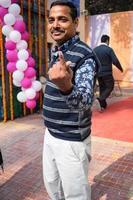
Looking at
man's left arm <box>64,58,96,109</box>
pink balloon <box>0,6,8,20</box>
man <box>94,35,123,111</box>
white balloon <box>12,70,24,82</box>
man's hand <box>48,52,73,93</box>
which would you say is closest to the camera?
man's hand <box>48,52,73,93</box>

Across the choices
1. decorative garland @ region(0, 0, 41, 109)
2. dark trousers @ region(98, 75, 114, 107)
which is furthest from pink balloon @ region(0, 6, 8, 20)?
dark trousers @ region(98, 75, 114, 107)

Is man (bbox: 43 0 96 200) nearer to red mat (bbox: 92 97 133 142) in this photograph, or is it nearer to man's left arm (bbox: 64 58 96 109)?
man's left arm (bbox: 64 58 96 109)

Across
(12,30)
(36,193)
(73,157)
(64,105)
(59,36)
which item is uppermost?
(12,30)

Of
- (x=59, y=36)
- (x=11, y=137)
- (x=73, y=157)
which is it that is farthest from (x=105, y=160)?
(x=59, y=36)

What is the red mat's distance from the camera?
5.11m

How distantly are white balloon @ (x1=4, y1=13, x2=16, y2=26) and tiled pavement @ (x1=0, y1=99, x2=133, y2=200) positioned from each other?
1790mm

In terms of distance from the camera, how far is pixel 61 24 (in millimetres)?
1880

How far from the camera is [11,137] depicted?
496cm

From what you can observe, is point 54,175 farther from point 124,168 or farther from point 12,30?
point 12,30

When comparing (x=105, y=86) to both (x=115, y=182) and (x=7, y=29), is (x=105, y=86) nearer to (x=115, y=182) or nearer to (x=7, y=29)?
(x=7, y=29)

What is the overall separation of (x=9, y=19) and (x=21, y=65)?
28.7 inches

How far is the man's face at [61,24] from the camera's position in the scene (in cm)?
188

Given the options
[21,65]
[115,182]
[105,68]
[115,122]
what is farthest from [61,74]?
[105,68]

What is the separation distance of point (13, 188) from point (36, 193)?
0.27 meters
